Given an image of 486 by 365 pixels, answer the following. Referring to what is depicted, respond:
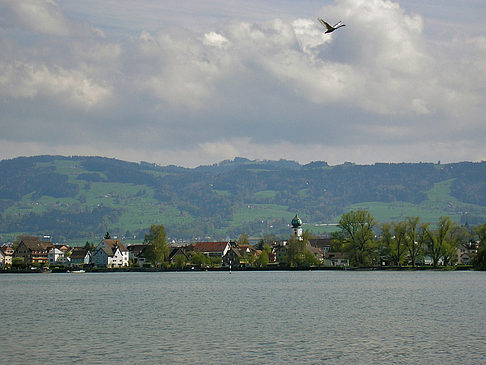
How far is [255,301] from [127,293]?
773 inches

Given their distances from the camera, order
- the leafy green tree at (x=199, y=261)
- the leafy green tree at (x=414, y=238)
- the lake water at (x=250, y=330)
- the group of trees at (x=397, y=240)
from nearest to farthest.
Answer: the lake water at (x=250, y=330)
the group of trees at (x=397, y=240)
the leafy green tree at (x=414, y=238)
the leafy green tree at (x=199, y=261)

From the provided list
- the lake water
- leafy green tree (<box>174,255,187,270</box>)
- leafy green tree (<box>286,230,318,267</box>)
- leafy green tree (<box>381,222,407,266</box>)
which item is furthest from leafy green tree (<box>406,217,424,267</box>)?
the lake water

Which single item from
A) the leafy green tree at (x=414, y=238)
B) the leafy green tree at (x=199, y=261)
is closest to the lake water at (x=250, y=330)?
the leafy green tree at (x=414, y=238)

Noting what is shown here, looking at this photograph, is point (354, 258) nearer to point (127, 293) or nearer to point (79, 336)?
point (127, 293)

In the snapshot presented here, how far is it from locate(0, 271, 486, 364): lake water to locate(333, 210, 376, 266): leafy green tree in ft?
217

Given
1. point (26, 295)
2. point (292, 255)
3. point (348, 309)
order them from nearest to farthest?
point (348, 309) → point (26, 295) → point (292, 255)

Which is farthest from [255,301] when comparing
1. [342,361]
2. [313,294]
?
[342,361]

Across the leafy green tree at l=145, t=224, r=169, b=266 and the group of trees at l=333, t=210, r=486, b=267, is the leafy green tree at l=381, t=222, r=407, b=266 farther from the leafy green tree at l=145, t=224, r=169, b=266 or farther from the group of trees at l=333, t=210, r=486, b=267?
the leafy green tree at l=145, t=224, r=169, b=266

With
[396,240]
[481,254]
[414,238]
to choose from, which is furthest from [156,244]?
[481,254]

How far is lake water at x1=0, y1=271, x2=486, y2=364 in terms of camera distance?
104ft

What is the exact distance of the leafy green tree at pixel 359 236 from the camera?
13138cm

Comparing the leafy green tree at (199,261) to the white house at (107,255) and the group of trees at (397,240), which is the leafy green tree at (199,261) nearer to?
the white house at (107,255)

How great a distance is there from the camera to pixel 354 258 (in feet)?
443

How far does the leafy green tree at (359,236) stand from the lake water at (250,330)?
66.1 meters
